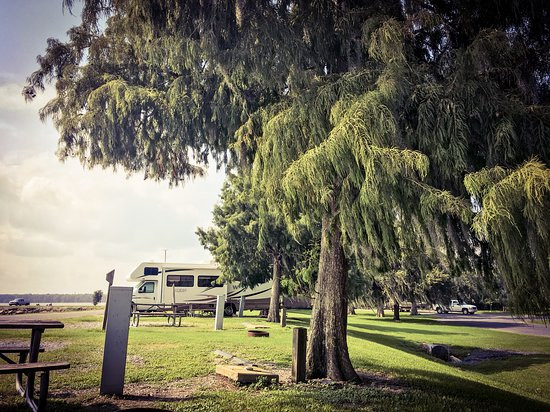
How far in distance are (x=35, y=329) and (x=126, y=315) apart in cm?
137

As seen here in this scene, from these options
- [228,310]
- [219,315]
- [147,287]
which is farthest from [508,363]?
[147,287]

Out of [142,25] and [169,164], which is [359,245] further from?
[169,164]

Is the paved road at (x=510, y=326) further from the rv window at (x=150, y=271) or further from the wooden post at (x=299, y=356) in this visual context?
the rv window at (x=150, y=271)

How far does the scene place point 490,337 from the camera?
20.0m

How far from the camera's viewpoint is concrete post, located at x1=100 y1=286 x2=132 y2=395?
18.4ft

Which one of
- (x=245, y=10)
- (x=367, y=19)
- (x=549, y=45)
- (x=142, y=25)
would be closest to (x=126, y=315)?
(x=142, y=25)

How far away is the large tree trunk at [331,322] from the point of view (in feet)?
24.2

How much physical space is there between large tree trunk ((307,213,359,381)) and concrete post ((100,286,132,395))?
11.7 ft

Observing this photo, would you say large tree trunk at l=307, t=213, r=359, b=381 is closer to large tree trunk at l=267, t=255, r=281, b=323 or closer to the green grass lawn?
the green grass lawn

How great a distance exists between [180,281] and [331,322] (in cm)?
2196

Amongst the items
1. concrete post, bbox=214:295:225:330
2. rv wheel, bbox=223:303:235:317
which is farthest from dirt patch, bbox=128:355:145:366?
rv wheel, bbox=223:303:235:317

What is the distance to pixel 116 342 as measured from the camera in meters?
5.78

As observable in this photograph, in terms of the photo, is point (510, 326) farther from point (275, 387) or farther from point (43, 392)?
point (43, 392)

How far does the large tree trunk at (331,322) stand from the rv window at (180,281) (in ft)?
70.1
